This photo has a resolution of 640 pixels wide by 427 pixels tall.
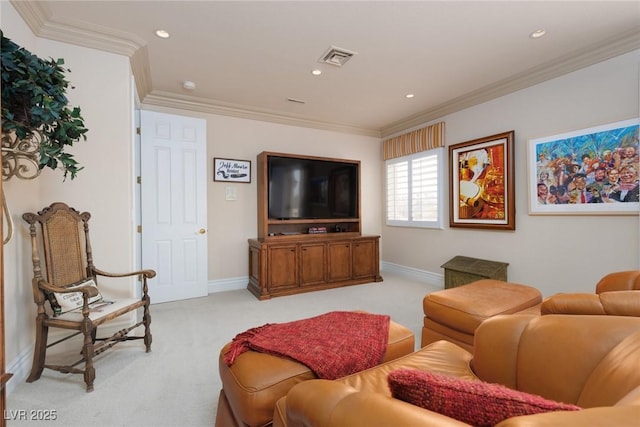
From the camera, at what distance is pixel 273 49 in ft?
9.06

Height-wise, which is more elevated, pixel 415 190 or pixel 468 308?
pixel 415 190

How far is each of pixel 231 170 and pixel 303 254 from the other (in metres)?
1.63

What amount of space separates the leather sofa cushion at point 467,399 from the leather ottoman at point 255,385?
678 millimetres

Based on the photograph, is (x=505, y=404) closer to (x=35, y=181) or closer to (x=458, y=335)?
(x=458, y=335)

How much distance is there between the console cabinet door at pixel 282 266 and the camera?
12.9ft

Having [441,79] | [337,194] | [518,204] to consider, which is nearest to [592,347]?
[518,204]

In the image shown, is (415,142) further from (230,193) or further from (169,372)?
(169,372)

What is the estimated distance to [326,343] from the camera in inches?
59.6

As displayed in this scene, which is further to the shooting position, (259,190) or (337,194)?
(337,194)

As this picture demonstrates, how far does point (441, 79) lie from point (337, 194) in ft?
7.18

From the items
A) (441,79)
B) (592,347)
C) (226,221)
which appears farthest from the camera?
(226,221)

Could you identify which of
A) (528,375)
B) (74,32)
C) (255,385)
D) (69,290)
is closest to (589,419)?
(528,375)

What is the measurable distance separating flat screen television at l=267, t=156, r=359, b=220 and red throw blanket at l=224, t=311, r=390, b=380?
2687 millimetres

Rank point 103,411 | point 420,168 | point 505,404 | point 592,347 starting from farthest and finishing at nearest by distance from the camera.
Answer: point 420,168 < point 103,411 < point 592,347 < point 505,404
